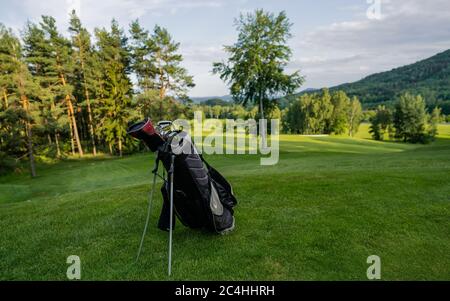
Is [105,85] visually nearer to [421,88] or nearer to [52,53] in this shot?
[52,53]

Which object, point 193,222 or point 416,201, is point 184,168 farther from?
point 416,201

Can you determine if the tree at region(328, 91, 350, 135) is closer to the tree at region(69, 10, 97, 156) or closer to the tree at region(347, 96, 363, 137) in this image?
the tree at region(347, 96, 363, 137)

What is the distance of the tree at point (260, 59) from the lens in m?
25.7

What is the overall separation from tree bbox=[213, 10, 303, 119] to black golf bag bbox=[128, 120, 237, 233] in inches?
887

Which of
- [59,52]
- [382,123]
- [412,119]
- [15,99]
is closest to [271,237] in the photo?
[15,99]

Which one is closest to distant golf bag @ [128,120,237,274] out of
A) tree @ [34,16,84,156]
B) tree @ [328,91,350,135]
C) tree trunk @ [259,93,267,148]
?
tree trunk @ [259,93,267,148]

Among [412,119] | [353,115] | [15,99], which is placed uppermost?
[15,99]

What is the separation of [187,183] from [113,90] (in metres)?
36.8

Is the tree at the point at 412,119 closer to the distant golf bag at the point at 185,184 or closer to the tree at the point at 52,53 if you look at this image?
the tree at the point at 52,53

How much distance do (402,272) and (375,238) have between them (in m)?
0.92

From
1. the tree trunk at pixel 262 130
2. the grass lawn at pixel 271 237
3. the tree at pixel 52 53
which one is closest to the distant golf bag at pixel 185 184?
the grass lawn at pixel 271 237

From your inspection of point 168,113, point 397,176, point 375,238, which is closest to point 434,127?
point 168,113

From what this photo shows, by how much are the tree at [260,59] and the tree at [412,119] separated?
52.9 meters

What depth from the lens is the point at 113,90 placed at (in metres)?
37.0
